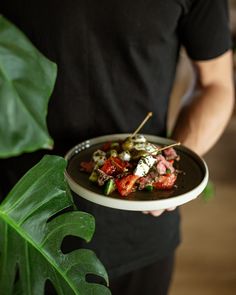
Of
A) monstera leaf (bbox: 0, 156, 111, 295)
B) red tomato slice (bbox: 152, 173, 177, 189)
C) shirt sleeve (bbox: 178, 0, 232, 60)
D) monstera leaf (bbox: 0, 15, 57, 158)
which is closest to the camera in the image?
monstera leaf (bbox: 0, 15, 57, 158)

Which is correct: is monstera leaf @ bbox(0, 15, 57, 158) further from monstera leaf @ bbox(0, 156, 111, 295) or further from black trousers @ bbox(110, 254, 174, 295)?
black trousers @ bbox(110, 254, 174, 295)

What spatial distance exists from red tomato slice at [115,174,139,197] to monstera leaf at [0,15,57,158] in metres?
0.29

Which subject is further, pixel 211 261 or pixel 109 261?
pixel 211 261

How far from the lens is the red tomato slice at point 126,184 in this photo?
0.70m

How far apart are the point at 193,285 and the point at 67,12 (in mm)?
1304

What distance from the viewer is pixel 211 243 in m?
Answer: 1.96

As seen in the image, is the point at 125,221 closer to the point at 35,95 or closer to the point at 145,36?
the point at 145,36

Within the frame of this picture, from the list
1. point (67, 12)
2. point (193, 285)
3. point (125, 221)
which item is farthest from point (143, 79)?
point (193, 285)

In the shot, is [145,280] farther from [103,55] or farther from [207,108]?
[103,55]

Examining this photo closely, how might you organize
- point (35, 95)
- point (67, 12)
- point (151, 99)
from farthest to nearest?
point (151, 99) < point (67, 12) < point (35, 95)

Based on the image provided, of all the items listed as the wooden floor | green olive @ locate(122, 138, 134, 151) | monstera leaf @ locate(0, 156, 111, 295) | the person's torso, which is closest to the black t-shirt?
the person's torso

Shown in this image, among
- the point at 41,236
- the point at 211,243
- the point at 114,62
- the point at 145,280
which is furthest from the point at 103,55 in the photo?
the point at 211,243

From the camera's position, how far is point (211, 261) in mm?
1877

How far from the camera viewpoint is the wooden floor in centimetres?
178
